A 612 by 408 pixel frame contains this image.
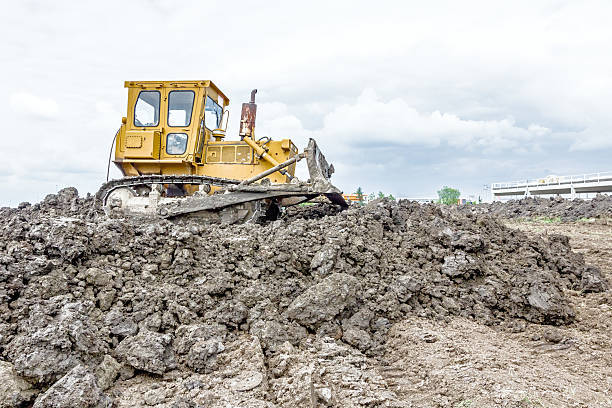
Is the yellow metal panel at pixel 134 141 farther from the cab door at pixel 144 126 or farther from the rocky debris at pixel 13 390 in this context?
the rocky debris at pixel 13 390

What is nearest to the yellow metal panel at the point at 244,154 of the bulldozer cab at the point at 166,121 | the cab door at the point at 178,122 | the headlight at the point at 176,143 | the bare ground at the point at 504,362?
the bulldozer cab at the point at 166,121

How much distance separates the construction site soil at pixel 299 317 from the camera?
3404mm

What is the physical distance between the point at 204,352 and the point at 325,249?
6.56 ft

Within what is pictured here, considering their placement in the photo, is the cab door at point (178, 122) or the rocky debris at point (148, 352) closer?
the rocky debris at point (148, 352)

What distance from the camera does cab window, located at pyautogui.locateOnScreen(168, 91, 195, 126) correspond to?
30.5ft

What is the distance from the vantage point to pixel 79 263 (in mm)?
4688

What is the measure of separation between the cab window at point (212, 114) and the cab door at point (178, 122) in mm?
334

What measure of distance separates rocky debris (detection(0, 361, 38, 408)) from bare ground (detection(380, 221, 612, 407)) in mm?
2697

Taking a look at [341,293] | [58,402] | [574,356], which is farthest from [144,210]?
[574,356]

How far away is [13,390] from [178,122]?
6822mm

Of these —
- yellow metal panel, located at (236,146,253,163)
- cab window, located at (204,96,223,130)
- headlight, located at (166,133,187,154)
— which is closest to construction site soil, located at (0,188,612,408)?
yellow metal panel, located at (236,146,253,163)

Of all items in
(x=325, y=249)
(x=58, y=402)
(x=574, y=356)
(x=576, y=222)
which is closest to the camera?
(x=58, y=402)

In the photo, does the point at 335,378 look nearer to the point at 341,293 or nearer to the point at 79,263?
the point at 341,293

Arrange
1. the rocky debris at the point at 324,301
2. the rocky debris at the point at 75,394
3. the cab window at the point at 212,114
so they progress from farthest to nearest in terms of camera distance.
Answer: the cab window at the point at 212,114 → the rocky debris at the point at 324,301 → the rocky debris at the point at 75,394
